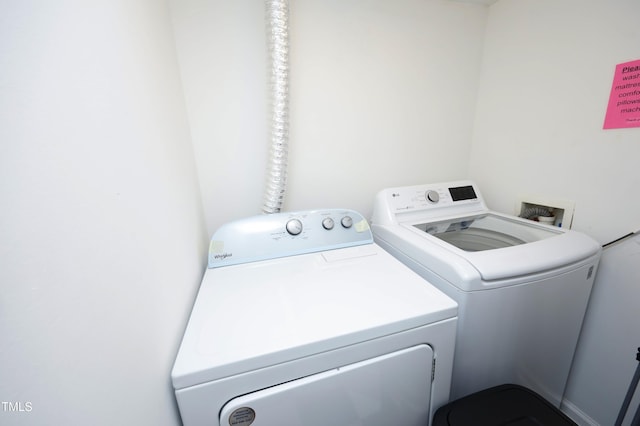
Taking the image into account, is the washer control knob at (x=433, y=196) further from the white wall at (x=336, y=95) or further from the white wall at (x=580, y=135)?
the white wall at (x=580, y=135)

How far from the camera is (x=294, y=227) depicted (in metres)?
1.11

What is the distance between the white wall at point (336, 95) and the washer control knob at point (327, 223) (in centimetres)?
28

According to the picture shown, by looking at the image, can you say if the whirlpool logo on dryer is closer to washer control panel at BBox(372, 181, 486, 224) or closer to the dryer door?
the dryer door

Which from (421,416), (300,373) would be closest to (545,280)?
(421,416)

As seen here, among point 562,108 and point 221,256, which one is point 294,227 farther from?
point 562,108

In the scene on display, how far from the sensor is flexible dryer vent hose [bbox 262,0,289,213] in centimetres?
101

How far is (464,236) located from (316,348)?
118 centimetres

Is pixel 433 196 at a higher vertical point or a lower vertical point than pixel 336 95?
lower

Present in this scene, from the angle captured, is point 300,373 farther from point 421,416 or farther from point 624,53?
point 624,53

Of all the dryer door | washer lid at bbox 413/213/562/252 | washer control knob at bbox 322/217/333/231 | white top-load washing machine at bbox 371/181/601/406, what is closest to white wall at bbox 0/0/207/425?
the dryer door

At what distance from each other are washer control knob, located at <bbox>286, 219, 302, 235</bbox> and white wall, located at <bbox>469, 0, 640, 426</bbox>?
50.3 inches

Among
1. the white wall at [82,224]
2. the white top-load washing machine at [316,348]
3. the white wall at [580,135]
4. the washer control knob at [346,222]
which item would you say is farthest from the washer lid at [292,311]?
the white wall at [580,135]

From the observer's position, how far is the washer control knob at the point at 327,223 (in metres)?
1.16

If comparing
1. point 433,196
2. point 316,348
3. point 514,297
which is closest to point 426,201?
point 433,196
